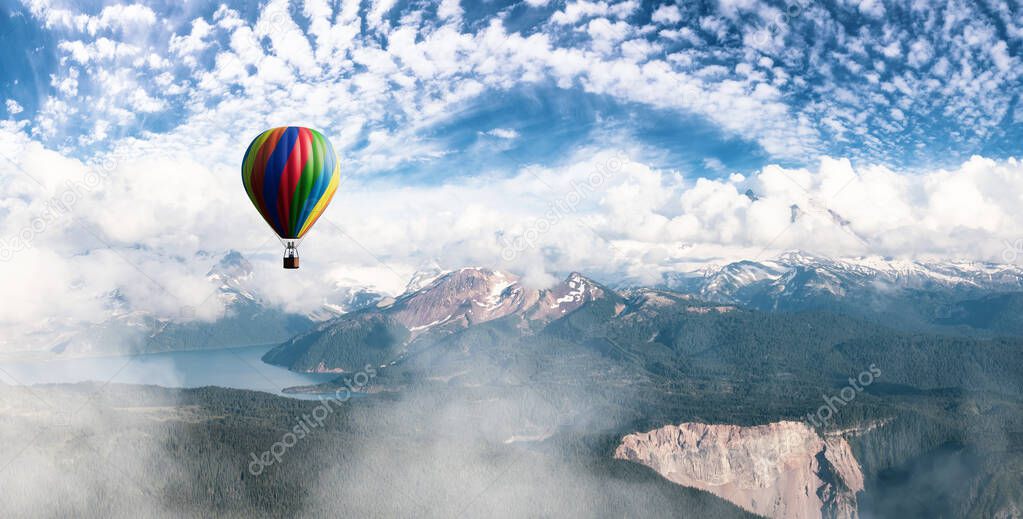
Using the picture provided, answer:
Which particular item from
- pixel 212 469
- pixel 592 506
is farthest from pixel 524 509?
pixel 212 469

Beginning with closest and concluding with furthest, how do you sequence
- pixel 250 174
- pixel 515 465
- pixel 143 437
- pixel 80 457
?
pixel 250 174 < pixel 80 457 < pixel 143 437 < pixel 515 465

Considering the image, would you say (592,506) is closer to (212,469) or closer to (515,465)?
(515,465)

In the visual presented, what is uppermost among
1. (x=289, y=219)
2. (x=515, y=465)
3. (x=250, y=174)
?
(x=250, y=174)

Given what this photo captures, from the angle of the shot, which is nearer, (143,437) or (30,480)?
(30,480)

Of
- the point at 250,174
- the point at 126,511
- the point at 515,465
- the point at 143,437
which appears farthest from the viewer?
the point at 515,465
